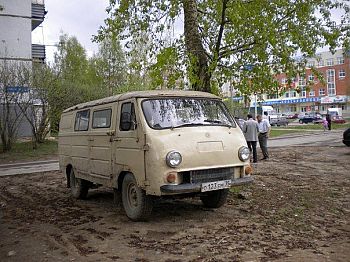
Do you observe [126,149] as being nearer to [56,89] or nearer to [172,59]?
[172,59]

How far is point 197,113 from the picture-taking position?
701cm

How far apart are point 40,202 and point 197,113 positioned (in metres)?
4.48

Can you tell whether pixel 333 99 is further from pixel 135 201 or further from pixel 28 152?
pixel 135 201

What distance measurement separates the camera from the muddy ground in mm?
5211

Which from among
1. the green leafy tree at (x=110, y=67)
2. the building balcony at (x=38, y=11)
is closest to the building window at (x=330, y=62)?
the green leafy tree at (x=110, y=67)

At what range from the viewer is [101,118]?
26.3 ft

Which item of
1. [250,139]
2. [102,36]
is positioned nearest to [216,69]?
[102,36]

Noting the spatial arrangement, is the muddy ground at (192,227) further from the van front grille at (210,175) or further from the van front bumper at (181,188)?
the van front grille at (210,175)

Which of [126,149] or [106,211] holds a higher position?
[126,149]

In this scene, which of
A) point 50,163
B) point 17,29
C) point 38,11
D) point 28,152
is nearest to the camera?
point 50,163

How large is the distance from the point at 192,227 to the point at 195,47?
4.31m

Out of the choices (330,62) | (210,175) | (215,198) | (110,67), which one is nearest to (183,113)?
(210,175)

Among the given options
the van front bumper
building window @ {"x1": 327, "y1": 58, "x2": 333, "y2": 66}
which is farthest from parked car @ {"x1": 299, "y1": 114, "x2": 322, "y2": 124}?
the van front bumper

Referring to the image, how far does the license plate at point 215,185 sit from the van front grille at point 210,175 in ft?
0.30
